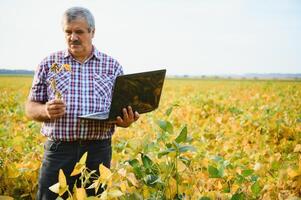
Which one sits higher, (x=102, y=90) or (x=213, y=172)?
(x=102, y=90)

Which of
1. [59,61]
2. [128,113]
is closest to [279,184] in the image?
[128,113]

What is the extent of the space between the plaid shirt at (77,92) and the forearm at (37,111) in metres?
0.04

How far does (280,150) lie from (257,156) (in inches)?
58.2

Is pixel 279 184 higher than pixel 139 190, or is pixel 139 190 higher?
pixel 139 190

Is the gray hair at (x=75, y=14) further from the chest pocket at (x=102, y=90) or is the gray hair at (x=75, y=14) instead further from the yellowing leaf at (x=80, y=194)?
the yellowing leaf at (x=80, y=194)

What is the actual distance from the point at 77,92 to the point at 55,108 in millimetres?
279

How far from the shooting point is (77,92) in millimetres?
2248

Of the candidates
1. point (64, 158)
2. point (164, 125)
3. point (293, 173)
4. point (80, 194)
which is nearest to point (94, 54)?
point (64, 158)

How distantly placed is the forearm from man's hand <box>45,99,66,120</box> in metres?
0.13

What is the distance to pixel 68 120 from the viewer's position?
221cm

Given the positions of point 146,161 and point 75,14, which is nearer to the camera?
point 146,161

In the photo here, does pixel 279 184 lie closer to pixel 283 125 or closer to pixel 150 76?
pixel 150 76

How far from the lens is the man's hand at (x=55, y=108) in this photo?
1.98 metres

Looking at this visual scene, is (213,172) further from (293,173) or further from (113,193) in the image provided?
(293,173)
